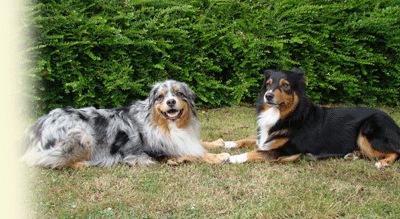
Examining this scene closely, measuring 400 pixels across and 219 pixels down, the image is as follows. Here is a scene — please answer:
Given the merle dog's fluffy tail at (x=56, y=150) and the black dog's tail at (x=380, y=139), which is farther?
the black dog's tail at (x=380, y=139)

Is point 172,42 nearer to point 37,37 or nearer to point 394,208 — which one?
point 37,37

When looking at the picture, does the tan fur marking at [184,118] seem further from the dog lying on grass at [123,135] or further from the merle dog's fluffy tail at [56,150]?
the merle dog's fluffy tail at [56,150]

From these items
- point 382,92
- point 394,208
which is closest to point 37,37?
point 394,208

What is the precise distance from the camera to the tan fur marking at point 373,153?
3.66 m

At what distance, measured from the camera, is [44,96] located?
219 inches

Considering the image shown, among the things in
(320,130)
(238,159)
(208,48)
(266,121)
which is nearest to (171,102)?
(238,159)

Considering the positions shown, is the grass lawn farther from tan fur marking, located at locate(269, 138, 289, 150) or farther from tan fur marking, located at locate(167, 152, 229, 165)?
tan fur marking, located at locate(269, 138, 289, 150)

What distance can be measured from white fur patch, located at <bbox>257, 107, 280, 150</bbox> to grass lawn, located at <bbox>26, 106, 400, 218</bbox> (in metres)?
0.45

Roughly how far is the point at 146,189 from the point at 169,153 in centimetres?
89

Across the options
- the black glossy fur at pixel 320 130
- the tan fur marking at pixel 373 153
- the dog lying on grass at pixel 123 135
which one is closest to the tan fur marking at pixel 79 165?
the dog lying on grass at pixel 123 135

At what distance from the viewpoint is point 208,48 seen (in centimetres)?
684

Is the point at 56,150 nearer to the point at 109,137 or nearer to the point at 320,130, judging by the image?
the point at 109,137

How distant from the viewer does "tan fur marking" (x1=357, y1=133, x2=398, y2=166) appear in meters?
3.66

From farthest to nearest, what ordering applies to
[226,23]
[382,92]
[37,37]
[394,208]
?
[382,92] < [226,23] < [37,37] < [394,208]
